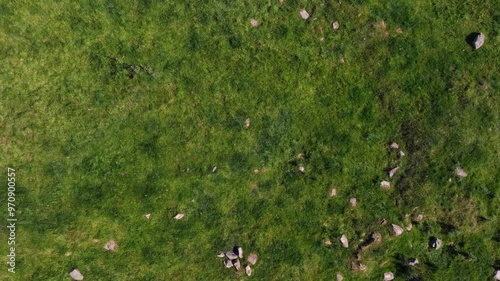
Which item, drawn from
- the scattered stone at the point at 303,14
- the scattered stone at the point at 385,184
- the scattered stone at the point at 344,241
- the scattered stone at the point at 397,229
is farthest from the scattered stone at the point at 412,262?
the scattered stone at the point at 303,14

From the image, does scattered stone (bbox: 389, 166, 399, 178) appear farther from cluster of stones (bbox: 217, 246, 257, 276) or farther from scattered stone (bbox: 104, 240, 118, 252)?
scattered stone (bbox: 104, 240, 118, 252)

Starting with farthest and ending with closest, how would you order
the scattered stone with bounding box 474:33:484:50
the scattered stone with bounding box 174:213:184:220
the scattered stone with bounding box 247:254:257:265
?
the scattered stone with bounding box 474:33:484:50 → the scattered stone with bounding box 247:254:257:265 → the scattered stone with bounding box 174:213:184:220

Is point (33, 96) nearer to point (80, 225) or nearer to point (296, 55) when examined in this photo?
point (80, 225)

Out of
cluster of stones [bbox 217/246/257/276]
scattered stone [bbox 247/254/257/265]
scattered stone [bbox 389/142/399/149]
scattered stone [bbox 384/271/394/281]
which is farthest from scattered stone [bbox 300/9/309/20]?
scattered stone [bbox 384/271/394/281]

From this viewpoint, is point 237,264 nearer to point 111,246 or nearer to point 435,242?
point 111,246

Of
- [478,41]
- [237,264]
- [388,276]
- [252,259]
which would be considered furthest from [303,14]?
[388,276]

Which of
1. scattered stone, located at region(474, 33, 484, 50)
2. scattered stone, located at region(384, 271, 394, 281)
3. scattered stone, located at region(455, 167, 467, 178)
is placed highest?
scattered stone, located at region(474, 33, 484, 50)

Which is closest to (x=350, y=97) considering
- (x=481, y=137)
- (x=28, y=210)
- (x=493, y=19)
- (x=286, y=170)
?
(x=286, y=170)
